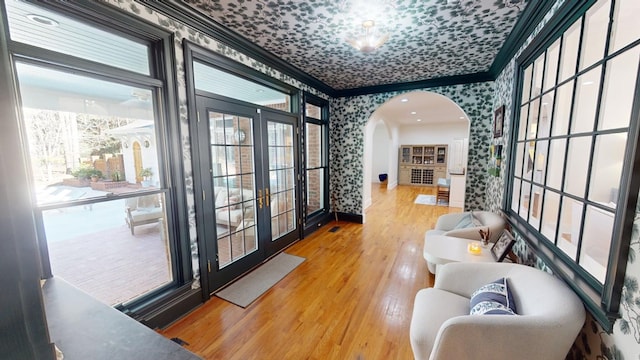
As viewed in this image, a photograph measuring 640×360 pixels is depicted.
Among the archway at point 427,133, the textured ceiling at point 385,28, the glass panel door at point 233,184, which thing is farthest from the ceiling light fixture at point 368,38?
the archway at point 427,133

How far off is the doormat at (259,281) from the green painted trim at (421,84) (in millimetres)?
3027

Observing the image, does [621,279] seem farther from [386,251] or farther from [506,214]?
[386,251]

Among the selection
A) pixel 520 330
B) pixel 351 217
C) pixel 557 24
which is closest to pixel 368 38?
pixel 557 24

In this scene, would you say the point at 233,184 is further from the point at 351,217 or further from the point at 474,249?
the point at 351,217

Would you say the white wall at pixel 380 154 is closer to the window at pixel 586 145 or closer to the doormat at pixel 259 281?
the doormat at pixel 259 281

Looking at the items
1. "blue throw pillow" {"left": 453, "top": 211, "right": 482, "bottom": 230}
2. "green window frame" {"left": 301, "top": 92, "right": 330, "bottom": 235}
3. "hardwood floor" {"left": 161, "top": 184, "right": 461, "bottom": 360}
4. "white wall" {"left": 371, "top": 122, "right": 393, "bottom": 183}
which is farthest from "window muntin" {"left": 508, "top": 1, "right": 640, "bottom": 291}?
"white wall" {"left": 371, "top": 122, "right": 393, "bottom": 183}

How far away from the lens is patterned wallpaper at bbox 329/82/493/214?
4.06m

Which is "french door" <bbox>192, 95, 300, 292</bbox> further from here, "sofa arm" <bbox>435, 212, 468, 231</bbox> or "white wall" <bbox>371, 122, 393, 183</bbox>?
"white wall" <bbox>371, 122, 393, 183</bbox>

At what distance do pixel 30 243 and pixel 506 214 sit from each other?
3.56m

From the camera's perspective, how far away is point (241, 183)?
3.11m

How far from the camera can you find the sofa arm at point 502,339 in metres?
1.36

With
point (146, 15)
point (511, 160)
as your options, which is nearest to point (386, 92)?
point (511, 160)

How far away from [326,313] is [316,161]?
2906 millimetres

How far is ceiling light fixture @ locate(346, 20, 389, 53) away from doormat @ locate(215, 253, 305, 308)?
2519 millimetres
